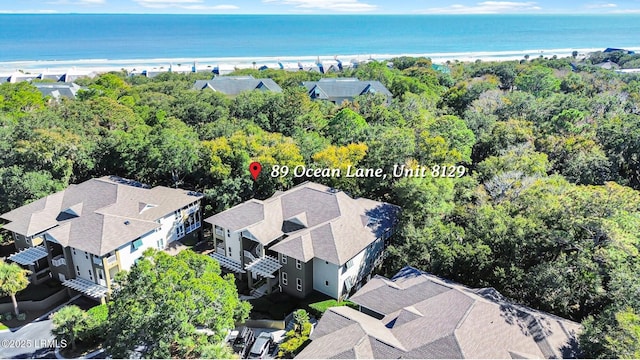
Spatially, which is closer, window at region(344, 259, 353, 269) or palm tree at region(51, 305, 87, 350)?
palm tree at region(51, 305, 87, 350)

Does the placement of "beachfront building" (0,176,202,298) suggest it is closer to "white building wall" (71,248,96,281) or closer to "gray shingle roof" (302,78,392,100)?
"white building wall" (71,248,96,281)

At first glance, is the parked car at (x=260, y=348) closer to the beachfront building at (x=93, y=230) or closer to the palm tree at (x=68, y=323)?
the palm tree at (x=68, y=323)

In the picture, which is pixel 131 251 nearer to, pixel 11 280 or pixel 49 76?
pixel 11 280

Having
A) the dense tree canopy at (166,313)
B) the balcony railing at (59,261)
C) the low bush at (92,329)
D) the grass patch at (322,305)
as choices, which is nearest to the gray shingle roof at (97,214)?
the balcony railing at (59,261)

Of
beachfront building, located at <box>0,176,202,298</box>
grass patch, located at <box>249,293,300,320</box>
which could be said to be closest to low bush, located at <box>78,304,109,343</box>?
beachfront building, located at <box>0,176,202,298</box>

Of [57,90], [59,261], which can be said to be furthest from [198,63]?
[59,261]

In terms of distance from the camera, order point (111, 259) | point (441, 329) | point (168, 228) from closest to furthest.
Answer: point (441, 329)
point (111, 259)
point (168, 228)

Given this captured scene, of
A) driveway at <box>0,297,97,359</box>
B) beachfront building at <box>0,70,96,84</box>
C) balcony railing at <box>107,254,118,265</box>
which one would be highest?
beachfront building at <box>0,70,96,84</box>

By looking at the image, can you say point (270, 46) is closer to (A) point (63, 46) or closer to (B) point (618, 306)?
(A) point (63, 46)
